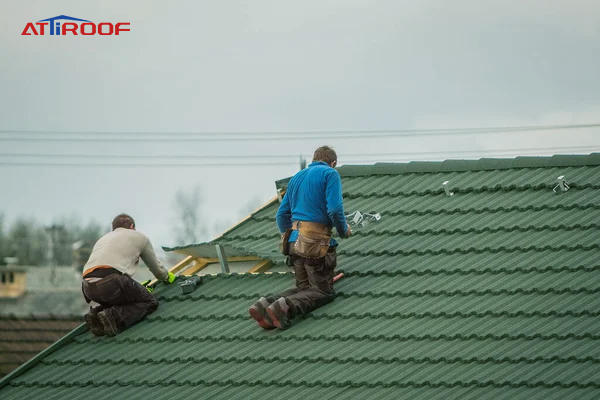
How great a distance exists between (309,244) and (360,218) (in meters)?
1.24

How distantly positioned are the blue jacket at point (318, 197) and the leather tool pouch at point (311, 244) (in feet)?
0.36

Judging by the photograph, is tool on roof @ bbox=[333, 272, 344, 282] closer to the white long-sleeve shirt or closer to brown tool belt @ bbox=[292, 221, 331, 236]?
brown tool belt @ bbox=[292, 221, 331, 236]

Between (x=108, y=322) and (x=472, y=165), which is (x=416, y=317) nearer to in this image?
(x=472, y=165)

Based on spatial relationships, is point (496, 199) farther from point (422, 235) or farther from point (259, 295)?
point (259, 295)

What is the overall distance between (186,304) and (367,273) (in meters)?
1.79

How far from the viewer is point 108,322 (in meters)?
9.71

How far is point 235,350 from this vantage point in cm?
901

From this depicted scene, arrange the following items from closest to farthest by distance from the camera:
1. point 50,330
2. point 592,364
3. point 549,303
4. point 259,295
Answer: point 592,364, point 549,303, point 259,295, point 50,330

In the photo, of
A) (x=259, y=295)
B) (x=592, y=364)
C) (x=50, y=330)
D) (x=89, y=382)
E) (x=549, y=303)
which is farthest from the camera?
(x=50, y=330)

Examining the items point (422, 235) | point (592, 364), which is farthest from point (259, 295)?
point (592, 364)

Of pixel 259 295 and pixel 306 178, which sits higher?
pixel 306 178

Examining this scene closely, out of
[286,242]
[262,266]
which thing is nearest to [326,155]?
[286,242]

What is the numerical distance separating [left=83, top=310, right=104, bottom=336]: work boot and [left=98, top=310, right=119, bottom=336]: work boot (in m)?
0.06

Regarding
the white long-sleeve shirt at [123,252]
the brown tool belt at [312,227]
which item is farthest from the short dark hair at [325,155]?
the white long-sleeve shirt at [123,252]
